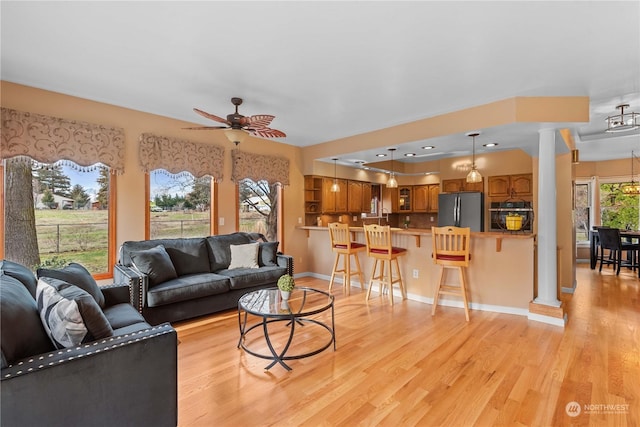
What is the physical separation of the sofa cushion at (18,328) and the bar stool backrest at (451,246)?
12.1ft

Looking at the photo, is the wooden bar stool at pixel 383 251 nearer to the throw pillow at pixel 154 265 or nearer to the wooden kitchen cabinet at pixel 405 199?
the throw pillow at pixel 154 265

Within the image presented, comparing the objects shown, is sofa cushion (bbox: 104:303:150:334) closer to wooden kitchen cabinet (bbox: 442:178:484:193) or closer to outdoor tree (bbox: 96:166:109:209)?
outdoor tree (bbox: 96:166:109:209)

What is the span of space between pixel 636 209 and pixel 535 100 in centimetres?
645

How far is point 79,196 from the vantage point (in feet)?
12.0

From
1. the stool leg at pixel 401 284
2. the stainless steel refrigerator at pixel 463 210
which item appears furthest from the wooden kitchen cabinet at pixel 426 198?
the stool leg at pixel 401 284

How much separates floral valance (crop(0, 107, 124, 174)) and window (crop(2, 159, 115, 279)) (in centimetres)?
15

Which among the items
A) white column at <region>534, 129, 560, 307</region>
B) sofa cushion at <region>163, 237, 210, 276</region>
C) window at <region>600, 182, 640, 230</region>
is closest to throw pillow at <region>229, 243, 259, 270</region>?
sofa cushion at <region>163, 237, 210, 276</region>

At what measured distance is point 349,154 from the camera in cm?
545

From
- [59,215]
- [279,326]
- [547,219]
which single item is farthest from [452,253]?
[59,215]

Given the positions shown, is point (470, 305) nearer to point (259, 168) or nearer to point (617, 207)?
point (259, 168)

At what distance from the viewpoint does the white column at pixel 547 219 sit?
3650mm

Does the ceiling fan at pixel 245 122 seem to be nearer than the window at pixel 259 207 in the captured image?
Yes

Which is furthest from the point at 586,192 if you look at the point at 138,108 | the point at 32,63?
the point at 32,63

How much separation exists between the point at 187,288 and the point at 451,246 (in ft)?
10.8
